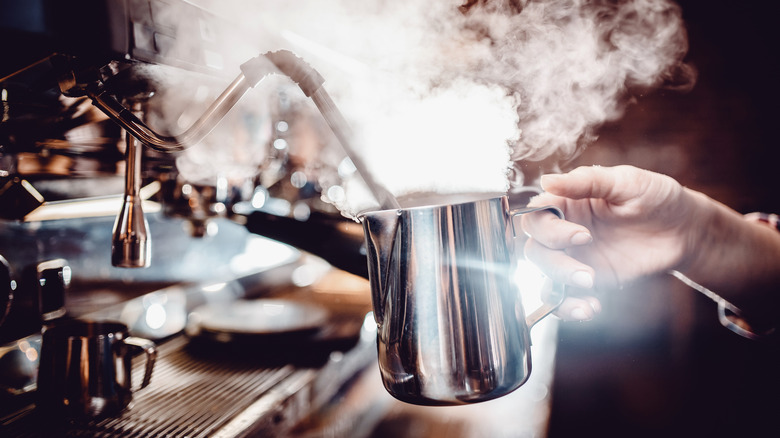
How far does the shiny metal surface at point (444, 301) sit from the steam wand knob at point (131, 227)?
1.42 feet

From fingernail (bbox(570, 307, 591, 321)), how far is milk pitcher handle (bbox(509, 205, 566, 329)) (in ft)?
0.39

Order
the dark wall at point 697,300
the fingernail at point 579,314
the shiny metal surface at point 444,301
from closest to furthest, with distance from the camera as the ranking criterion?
the shiny metal surface at point 444,301 → the fingernail at point 579,314 → the dark wall at point 697,300

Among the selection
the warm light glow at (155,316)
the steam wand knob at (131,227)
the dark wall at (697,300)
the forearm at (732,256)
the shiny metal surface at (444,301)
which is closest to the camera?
the shiny metal surface at (444,301)

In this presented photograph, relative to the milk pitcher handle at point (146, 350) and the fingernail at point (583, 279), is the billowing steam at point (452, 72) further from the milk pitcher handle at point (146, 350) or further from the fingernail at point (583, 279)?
the milk pitcher handle at point (146, 350)

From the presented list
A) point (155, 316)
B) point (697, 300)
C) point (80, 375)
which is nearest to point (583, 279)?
point (80, 375)

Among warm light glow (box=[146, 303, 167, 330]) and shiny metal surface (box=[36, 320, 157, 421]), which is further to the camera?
warm light glow (box=[146, 303, 167, 330])

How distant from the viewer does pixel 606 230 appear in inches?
41.1

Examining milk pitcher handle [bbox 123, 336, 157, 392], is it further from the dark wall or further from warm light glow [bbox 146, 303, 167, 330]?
the dark wall

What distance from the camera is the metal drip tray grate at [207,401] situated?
80cm

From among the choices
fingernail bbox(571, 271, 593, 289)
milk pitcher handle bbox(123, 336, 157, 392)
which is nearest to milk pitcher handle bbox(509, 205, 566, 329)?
fingernail bbox(571, 271, 593, 289)

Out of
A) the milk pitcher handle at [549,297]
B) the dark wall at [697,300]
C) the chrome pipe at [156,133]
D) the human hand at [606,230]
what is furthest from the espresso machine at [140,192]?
the dark wall at [697,300]

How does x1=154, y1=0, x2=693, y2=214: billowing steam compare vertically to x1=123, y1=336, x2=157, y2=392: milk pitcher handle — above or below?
above

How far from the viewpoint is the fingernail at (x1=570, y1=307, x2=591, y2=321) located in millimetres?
829

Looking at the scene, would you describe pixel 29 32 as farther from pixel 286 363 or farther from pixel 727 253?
pixel 727 253
